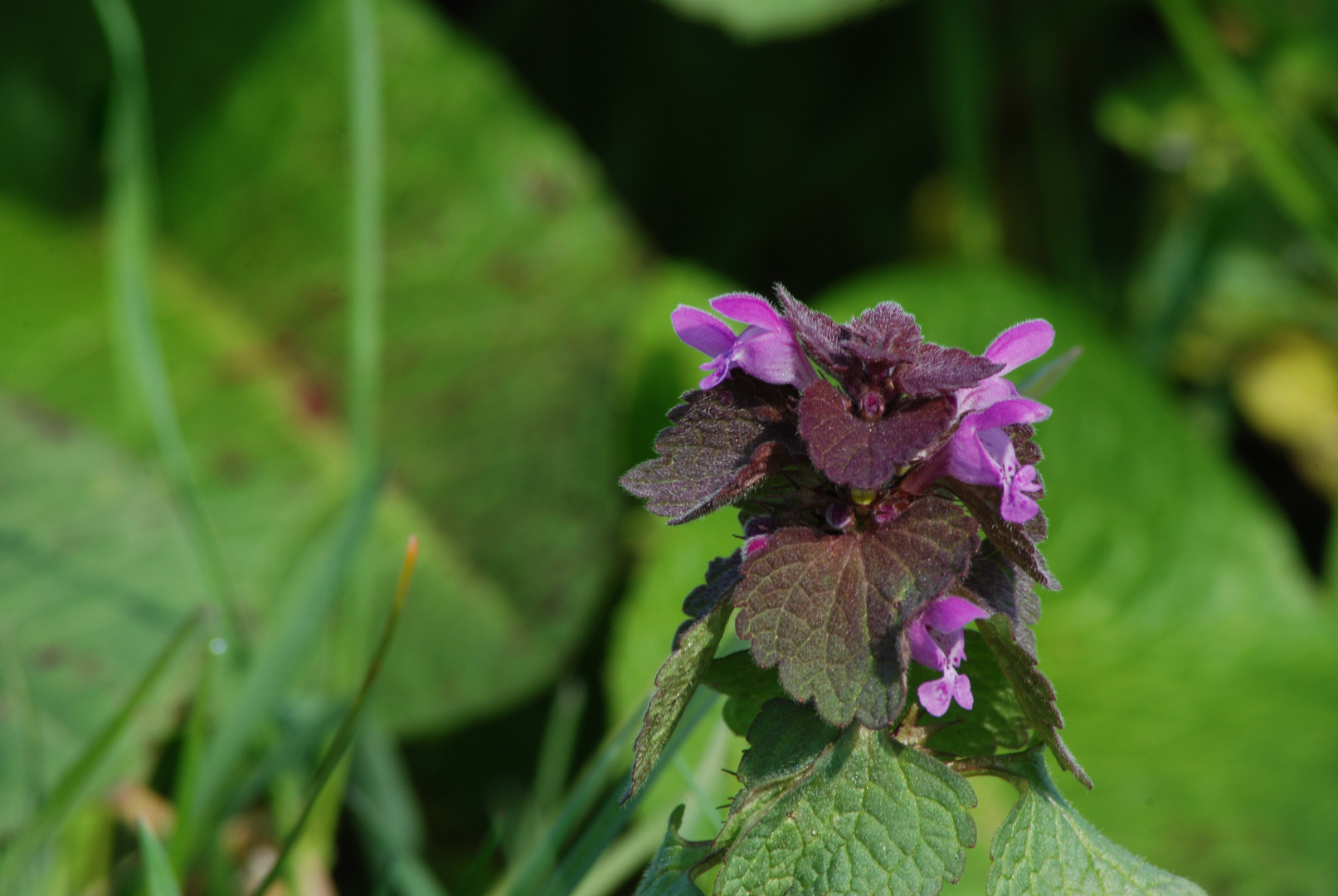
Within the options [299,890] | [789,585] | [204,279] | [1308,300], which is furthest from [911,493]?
[1308,300]

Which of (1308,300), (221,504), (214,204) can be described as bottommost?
(1308,300)

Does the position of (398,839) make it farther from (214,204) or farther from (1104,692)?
(214,204)

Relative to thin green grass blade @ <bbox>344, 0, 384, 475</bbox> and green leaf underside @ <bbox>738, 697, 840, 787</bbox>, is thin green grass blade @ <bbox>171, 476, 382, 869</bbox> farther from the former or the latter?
green leaf underside @ <bbox>738, 697, 840, 787</bbox>

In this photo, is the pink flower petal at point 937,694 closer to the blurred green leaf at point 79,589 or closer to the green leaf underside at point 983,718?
the green leaf underside at point 983,718

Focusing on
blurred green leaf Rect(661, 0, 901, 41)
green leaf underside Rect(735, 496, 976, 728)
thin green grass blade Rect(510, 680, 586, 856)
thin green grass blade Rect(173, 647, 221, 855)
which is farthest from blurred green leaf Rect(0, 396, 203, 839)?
blurred green leaf Rect(661, 0, 901, 41)

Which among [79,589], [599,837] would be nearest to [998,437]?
[599,837]

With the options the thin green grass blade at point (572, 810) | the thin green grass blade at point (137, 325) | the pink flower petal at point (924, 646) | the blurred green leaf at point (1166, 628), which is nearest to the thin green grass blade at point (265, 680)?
the thin green grass blade at point (137, 325)
